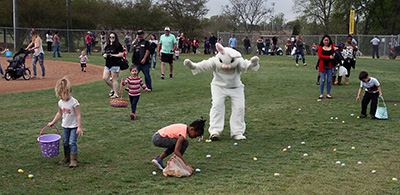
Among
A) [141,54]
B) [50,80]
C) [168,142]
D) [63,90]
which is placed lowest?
[168,142]

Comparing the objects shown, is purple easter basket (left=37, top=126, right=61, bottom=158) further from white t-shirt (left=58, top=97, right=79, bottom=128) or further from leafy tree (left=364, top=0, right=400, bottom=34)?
leafy tree (left=364, top=0, right=400, bottom=34)

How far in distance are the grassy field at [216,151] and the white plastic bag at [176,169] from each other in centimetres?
11

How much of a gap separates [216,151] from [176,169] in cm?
151

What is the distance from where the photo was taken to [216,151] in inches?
279

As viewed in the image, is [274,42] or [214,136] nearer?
[214,136]

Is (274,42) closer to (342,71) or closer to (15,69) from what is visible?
(342,71)

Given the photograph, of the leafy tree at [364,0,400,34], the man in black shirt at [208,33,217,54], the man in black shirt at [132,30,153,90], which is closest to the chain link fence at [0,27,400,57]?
the man in black shirt at [208,33,217,54]

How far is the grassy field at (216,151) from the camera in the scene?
536cm

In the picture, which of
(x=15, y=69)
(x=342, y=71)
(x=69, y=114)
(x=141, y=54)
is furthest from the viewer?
(x=15, y=69)

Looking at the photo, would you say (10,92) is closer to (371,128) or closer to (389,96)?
(371,128)

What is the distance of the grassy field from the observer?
17.6ft

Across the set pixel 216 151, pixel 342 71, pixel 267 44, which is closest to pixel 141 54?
pixel 216 151

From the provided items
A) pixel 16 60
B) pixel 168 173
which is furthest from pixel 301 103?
pixel 16 60

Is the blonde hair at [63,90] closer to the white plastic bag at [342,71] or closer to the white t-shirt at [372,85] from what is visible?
the white t-shirt at [372,85]
